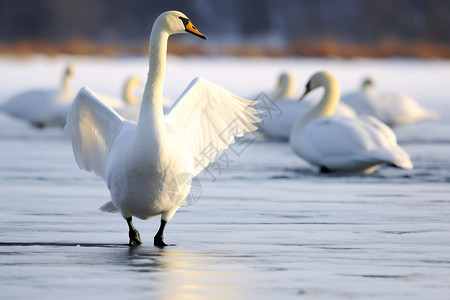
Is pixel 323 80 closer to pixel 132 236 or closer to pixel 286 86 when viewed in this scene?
pixel 286 86

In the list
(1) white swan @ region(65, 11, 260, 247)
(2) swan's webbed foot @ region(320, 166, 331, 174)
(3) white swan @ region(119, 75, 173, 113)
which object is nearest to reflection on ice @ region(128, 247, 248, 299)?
(1) white swan @ region(65, 11, 260, 247)

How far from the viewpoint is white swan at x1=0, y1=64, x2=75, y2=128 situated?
1827cm

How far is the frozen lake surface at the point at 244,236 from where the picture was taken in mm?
5898

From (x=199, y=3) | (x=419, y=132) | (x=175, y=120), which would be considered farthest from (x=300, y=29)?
(x=175, y=120)

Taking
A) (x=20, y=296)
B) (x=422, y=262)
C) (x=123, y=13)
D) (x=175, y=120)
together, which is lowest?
(x=20, y=296)

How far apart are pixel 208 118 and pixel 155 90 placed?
0.92 meters

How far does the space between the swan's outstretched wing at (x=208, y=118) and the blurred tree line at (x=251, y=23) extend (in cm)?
4618

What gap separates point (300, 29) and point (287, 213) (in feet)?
191

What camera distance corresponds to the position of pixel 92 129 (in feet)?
26.3

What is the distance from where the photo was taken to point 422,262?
6648 millimetres

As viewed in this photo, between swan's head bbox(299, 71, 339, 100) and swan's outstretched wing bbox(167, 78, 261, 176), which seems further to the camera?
swan's head bbox(299, 71, 339, 100)

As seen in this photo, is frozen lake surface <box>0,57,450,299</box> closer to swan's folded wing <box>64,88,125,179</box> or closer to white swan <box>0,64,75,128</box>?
swan's folded wing <box>64,88,125,179</box>

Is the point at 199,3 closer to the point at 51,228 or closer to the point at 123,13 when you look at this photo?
the point at 123,13

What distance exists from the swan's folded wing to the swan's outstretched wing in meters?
0.44
